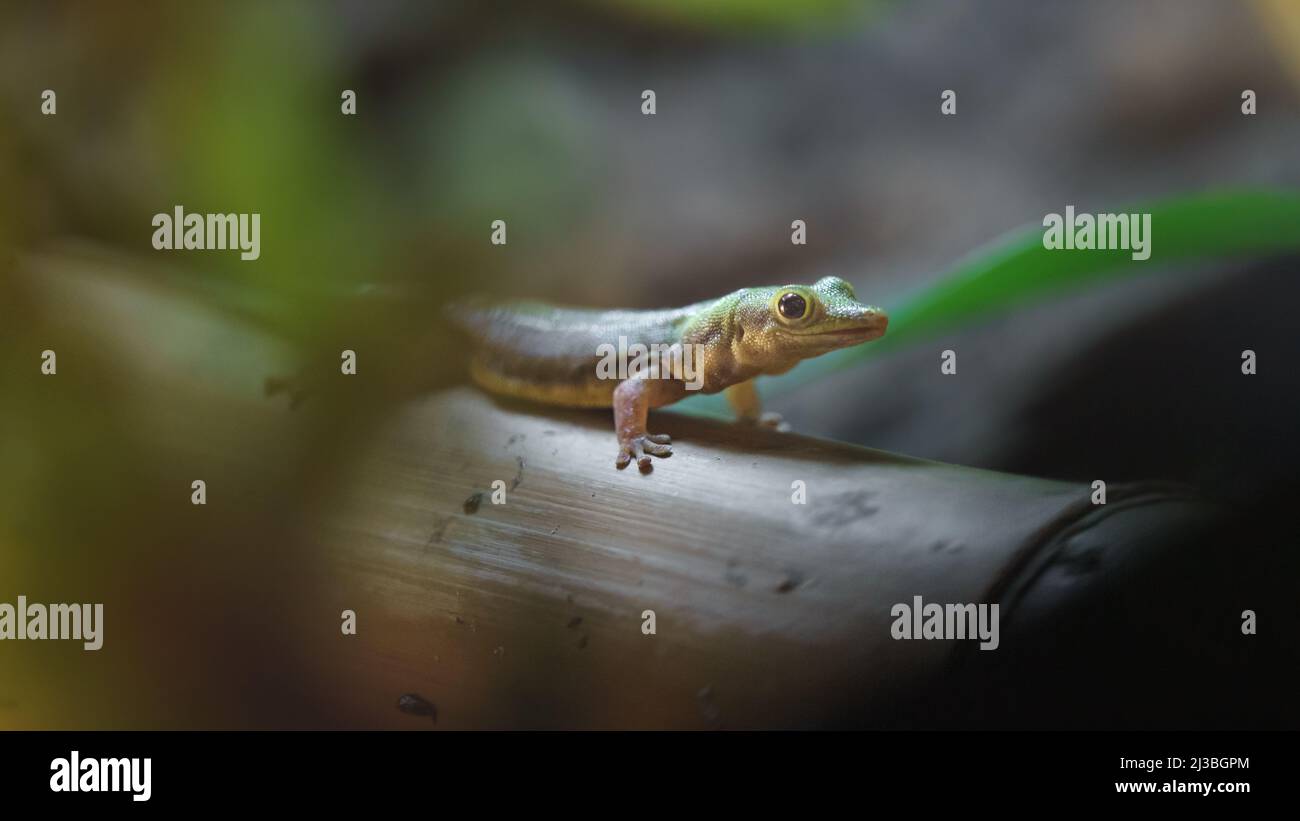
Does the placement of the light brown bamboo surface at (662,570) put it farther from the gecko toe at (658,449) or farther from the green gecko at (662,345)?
the green gecko at (662,345)

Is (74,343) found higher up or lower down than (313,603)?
higher up

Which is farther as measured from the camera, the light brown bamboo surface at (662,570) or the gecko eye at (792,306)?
the gecko eye at (792,306)

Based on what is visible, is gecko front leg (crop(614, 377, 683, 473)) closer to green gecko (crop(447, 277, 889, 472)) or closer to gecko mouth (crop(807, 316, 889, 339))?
green gecko (crop(447, 277, 889, 472))

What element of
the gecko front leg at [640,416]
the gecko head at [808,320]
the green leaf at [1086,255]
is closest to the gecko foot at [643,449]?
the gecko front leg at [640,416]

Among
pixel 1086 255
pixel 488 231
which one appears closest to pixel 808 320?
pixel 1086 255

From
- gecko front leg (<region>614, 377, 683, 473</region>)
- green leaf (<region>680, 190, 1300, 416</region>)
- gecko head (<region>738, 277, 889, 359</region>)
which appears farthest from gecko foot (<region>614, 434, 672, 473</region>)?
green leaf (<region>680, 190, 1300, 416</region>)

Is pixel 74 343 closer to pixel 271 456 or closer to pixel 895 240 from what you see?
pixel 271 456

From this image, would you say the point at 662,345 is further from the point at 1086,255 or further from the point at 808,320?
the point at 1086,255
